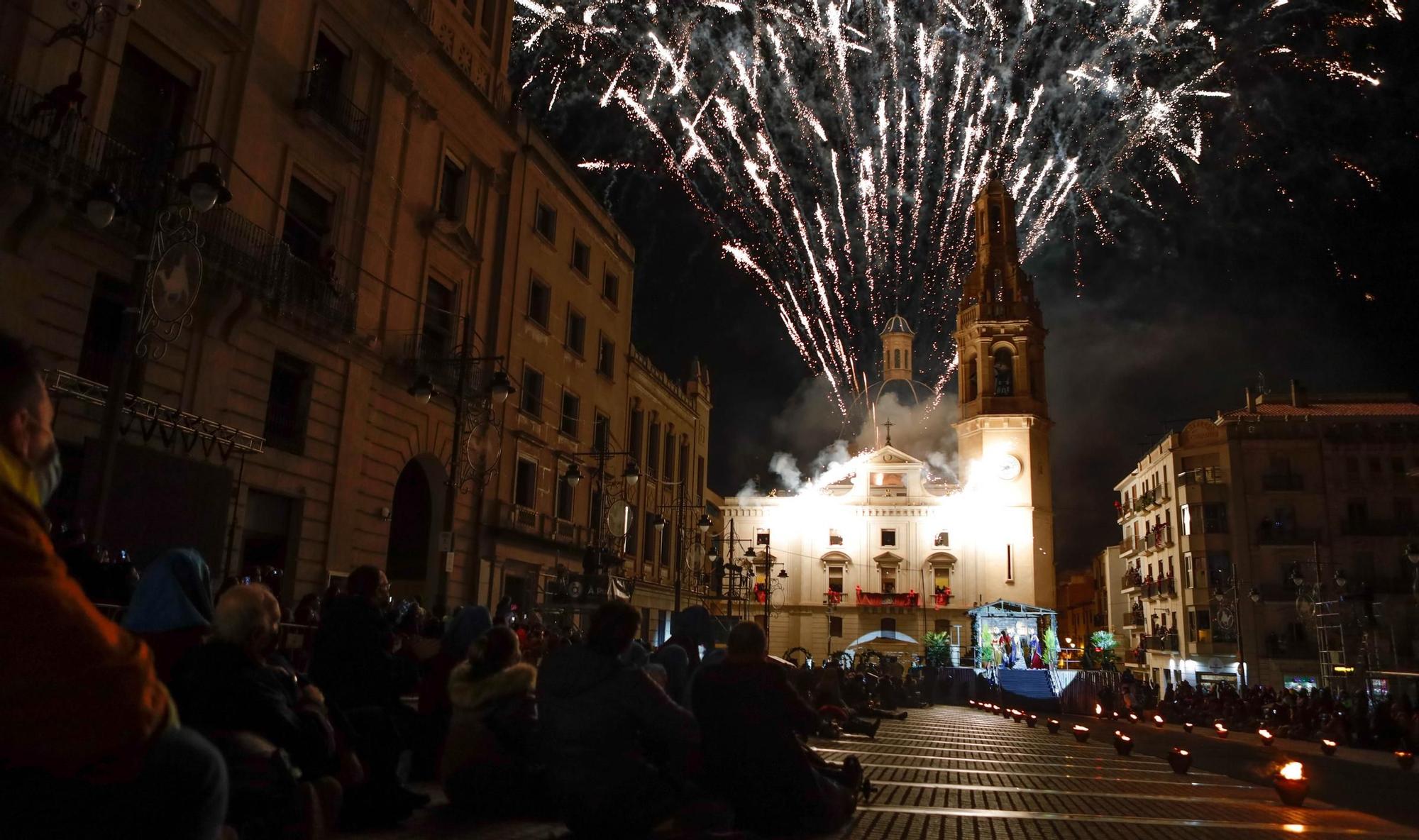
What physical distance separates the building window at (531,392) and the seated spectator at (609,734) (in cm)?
2126

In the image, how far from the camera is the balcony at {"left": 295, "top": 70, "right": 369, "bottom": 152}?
1639 cm

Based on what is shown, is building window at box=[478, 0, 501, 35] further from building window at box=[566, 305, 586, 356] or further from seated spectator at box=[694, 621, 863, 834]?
seated spectator at box=[694, 621, 863, 834]

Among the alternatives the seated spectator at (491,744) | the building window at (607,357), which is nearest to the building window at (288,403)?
the seated spectator at (491,744)

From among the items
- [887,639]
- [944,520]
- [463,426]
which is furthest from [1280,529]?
[463,426]

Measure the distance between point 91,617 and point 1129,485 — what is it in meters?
69.1

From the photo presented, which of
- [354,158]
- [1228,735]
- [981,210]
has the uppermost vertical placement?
[981,210]

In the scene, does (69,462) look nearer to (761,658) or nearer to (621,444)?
(761,658)

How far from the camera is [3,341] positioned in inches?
79.8

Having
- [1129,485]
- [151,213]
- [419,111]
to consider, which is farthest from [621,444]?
[1129,485]

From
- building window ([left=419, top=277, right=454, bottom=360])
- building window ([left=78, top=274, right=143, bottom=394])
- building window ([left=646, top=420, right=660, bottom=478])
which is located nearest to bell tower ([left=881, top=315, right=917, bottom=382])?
building window ([left=646, top=420, right=660, bottom=478])

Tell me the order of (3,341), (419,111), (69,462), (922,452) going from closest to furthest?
(3,341)
(69,462)
(419,111)
(922,452)

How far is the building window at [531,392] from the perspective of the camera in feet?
84.7

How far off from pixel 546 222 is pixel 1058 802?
900 inches

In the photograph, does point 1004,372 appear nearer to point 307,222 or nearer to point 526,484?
point 526,484
